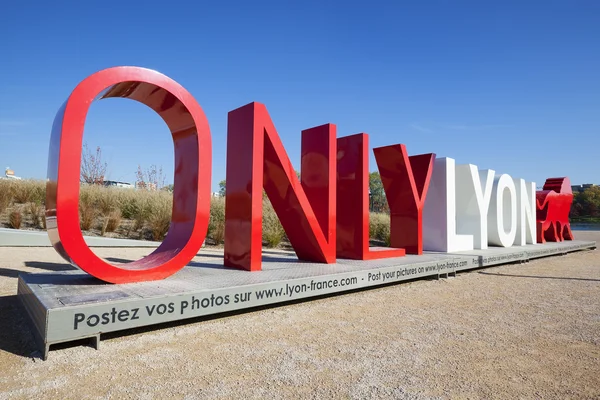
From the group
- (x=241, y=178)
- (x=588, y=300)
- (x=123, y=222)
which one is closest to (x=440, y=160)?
(x=588, y=300)

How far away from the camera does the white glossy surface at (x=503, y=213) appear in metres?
11.1

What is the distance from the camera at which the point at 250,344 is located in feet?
11.2

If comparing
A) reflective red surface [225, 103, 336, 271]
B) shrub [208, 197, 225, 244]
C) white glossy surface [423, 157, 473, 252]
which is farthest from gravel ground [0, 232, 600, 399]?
shrub [208, 197, 225, 244]

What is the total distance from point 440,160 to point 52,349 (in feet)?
27.8

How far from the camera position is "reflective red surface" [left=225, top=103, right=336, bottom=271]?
550 centimetres

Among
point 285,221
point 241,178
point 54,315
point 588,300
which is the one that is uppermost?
point 241,178

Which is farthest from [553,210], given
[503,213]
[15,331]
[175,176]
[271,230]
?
[15,331]

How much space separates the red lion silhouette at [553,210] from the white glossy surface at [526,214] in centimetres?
81

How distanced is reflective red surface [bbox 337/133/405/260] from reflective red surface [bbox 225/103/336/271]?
0.75 m

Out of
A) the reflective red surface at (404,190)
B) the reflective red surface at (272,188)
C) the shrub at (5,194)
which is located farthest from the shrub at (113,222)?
the reflective red surface at (404,190)

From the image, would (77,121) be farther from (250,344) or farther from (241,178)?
(250,344)

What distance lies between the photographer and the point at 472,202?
10.1 metres

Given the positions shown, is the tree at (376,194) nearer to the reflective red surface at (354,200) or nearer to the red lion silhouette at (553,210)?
the red lion silhouette at (553,210)

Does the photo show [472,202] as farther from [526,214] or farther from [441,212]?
[526,214]
